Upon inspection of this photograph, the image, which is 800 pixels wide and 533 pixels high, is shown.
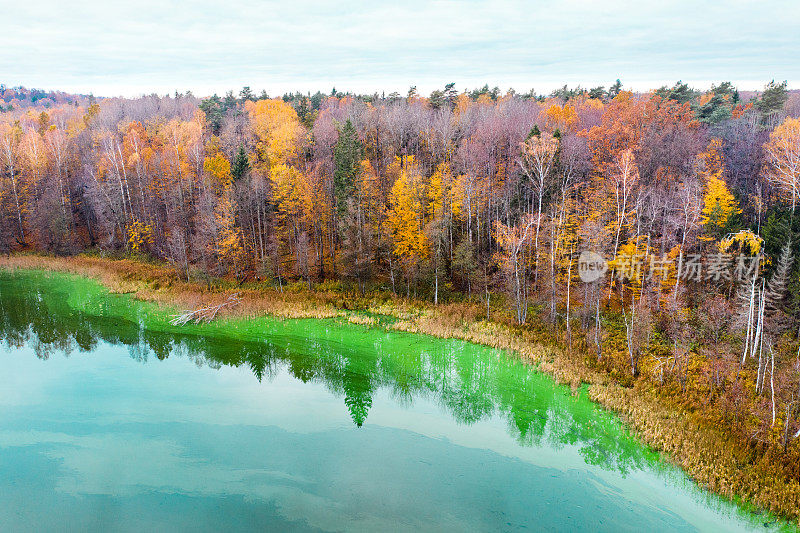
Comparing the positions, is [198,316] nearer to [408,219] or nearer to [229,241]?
[229,241]

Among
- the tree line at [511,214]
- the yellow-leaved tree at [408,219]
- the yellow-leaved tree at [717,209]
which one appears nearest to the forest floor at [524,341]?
the tree line at [511,214]

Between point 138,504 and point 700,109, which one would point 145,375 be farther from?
point 700,109

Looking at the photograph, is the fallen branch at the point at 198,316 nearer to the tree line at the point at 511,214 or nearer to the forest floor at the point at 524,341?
the forest floor at the point at 524,341

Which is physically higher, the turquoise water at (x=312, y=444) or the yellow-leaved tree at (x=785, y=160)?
the yellow-leaved tree at (x=785, y=160)

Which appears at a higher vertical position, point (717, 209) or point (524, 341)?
point (717, 209)

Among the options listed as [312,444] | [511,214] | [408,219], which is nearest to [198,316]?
[408,219]

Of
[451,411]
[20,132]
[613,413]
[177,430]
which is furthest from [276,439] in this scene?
[20,132]
